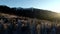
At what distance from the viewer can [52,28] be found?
6215mm

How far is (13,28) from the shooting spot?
5625 mm

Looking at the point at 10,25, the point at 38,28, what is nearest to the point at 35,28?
the point at 38,28

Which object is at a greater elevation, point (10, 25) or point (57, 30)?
point (10, 25)

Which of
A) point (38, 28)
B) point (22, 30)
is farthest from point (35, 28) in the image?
point (22, 30)

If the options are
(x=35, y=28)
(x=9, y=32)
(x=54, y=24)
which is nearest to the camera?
(x=9, y=32)

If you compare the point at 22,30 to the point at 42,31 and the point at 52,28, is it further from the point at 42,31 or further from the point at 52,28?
the point at 52,28

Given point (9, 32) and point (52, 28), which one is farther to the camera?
point (52, 28)

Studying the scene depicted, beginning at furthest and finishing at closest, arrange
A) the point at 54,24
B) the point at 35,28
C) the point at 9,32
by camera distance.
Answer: the point at 54,24 < the point at 35,28 < the point at 9,32

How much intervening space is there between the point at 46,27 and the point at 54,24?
372 mm

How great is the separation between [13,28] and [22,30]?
32 cm

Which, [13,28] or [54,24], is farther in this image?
[54,24]

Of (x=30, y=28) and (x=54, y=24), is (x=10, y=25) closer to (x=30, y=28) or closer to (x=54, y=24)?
(x=30, y=28)

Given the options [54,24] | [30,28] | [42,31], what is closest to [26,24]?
[30,28]

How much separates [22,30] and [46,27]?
0.93 m
